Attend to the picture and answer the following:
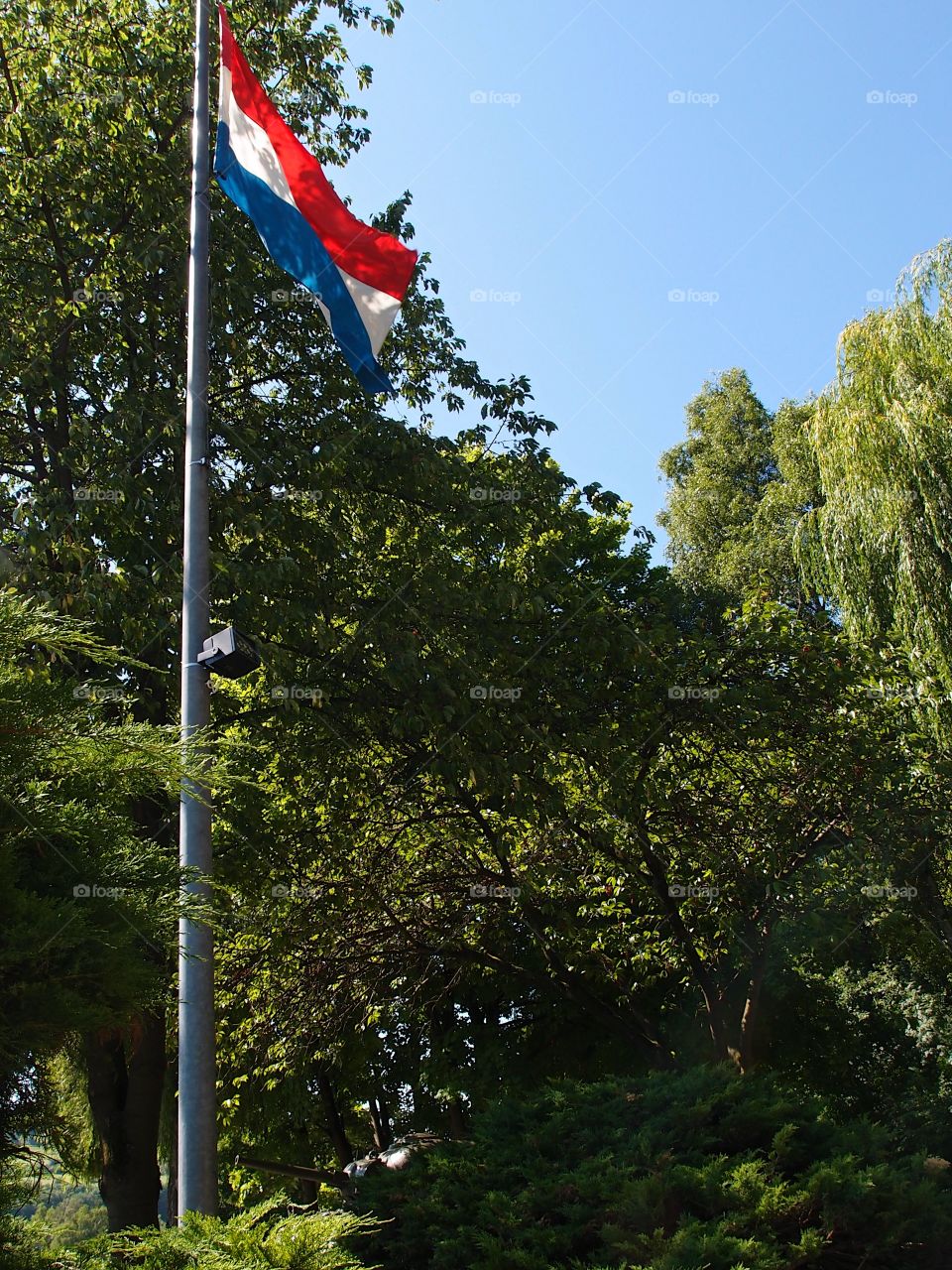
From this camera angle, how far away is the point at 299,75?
543 inches

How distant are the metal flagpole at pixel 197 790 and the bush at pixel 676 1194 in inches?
62.7

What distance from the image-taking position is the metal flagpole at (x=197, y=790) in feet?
22.5

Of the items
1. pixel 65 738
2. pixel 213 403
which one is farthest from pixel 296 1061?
pixel 65 738

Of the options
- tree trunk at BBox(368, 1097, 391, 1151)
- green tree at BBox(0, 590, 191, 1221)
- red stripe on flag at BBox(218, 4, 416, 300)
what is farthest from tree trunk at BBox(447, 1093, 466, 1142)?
green tree at BBox(0, 590, 191, 1221)

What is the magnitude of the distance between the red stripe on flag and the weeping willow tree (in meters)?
7.93

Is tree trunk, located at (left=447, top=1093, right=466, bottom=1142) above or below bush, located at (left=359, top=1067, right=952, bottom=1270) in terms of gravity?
above

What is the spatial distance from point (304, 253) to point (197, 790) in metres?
4.98

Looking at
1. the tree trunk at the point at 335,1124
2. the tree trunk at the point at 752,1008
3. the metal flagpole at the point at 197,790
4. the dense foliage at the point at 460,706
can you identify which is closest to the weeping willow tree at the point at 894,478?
the dense foliage at the point at 460,706

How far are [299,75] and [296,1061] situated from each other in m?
13.3

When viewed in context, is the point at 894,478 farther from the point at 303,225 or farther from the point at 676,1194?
the point at 676,1194

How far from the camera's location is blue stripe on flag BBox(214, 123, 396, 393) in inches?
380

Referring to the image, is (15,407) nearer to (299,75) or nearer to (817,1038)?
(299,75)

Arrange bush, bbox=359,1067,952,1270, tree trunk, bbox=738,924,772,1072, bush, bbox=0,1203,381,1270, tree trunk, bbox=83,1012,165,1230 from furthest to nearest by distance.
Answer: tree trunk, bbox=738,924,772,1072 < tree trunk, bbox=83,1012,165,1230 < bush, bbox=359,1067,952,1270 < bush, bbox=0,1203,381,1270

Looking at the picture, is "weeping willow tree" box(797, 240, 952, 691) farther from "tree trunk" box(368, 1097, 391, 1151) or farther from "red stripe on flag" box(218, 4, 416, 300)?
"tree trunk" box(368, 1097, 391, 1151)
